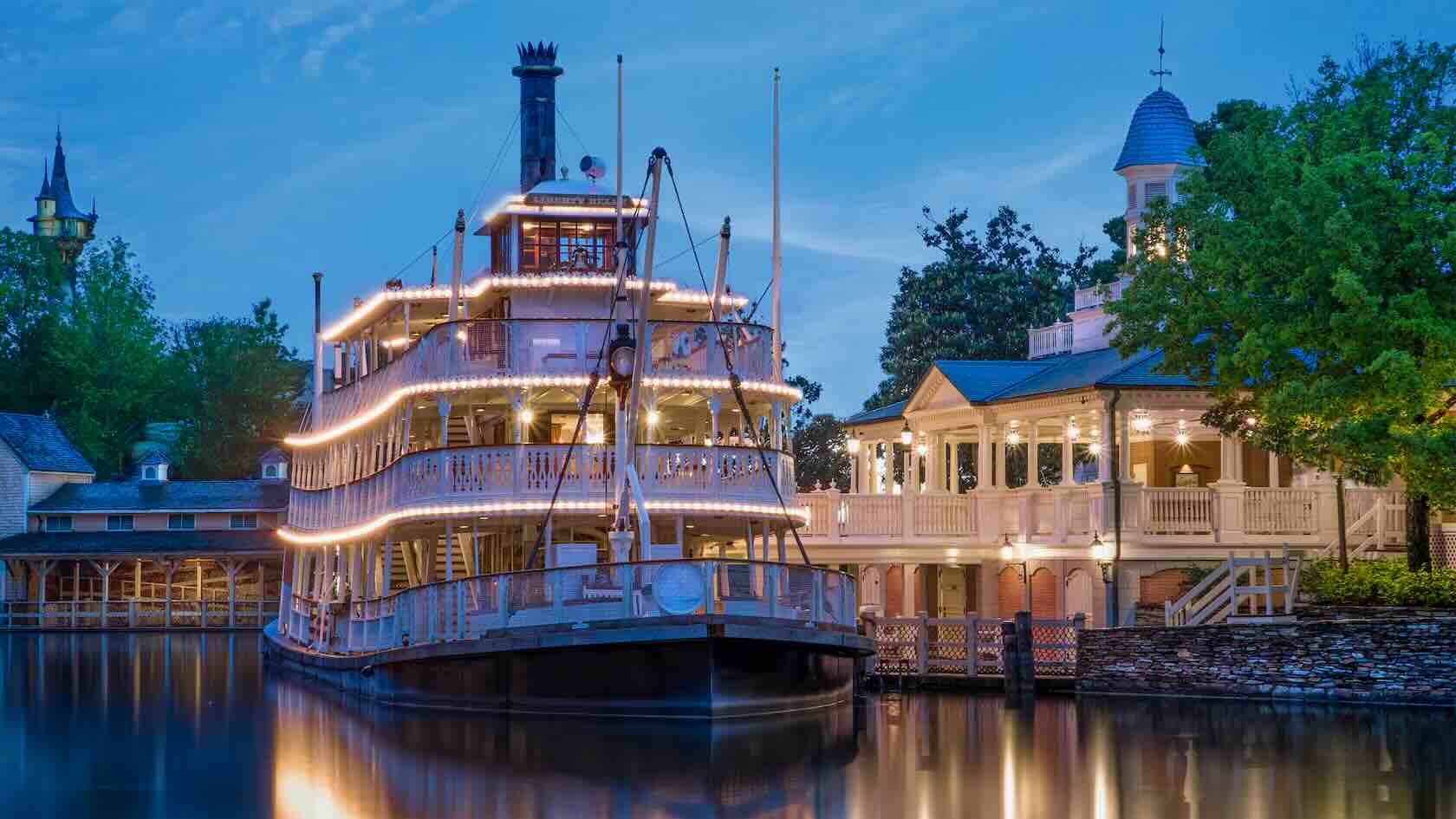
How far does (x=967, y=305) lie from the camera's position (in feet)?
216

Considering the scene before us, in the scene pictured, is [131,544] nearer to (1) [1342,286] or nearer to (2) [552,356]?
(2) [552,356]

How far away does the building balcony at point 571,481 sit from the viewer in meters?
30.6

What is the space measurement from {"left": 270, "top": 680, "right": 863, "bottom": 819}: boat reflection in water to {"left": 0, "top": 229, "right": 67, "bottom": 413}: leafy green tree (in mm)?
66384

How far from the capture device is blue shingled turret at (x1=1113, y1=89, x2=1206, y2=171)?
47000mm

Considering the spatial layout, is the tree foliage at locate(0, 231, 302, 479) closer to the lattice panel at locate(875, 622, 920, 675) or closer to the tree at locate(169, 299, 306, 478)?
the tree at locate(169, 299, 306, 478)

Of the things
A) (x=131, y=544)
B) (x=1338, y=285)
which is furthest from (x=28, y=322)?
(x=1338, y=285)

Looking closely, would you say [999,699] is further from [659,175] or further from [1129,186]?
[1129,186]

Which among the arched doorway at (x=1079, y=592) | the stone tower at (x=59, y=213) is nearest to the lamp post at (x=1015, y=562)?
the arched doorway at (x=1079, y=592)

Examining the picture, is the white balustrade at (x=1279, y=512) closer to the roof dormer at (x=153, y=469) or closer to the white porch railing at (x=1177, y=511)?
the white porch railing at (x=1177, y=511)

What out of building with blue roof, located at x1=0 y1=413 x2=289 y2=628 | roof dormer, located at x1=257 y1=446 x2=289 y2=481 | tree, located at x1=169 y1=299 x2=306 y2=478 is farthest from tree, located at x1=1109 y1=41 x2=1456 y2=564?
tree, located at x1=169 y1=299 x2=306 y2=478

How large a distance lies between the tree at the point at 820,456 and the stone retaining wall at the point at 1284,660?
3848 centimetres

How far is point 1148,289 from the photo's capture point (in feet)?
119

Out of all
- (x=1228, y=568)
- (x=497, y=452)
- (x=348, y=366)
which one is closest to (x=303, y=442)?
(x=348, y=366)

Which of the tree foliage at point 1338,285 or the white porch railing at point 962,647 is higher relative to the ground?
the tree foliage at point 1338,285
